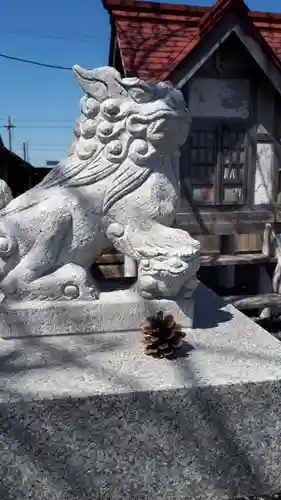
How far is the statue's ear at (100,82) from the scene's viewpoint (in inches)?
66.7

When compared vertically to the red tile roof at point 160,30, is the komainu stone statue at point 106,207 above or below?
below

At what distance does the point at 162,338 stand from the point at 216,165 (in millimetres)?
2739

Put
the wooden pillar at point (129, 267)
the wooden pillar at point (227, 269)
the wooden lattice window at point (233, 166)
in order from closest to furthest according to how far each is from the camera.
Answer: the wooden pillar at point (129, 267)
the wooden lattice window at point (233, 166)
the wooden pillar at point (227, 269)

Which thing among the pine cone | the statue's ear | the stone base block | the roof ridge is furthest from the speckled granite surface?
the roof ridge

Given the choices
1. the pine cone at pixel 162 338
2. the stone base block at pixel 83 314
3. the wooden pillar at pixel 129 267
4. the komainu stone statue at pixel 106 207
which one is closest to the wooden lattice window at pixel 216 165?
the wooden pillar at pixel 129 267

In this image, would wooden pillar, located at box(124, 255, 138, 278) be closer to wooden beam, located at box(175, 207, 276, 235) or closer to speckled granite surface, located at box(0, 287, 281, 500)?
wooden beam, located at box(175, 207, 276, 235)

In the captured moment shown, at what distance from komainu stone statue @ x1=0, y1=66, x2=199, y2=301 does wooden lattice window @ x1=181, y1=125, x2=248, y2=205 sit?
2.18 m

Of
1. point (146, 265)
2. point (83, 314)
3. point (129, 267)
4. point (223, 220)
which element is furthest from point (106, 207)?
point (223, 220)

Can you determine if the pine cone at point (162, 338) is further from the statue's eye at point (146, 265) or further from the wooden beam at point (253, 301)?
the wooden beam at point (253, 301)

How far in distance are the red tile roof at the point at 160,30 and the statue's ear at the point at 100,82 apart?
6.40 ft

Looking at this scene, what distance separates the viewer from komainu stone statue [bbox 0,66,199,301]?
164 centimetres

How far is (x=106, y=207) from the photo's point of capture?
169 centimetres

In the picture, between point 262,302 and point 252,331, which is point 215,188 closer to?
point 262,302

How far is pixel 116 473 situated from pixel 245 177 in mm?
3230
